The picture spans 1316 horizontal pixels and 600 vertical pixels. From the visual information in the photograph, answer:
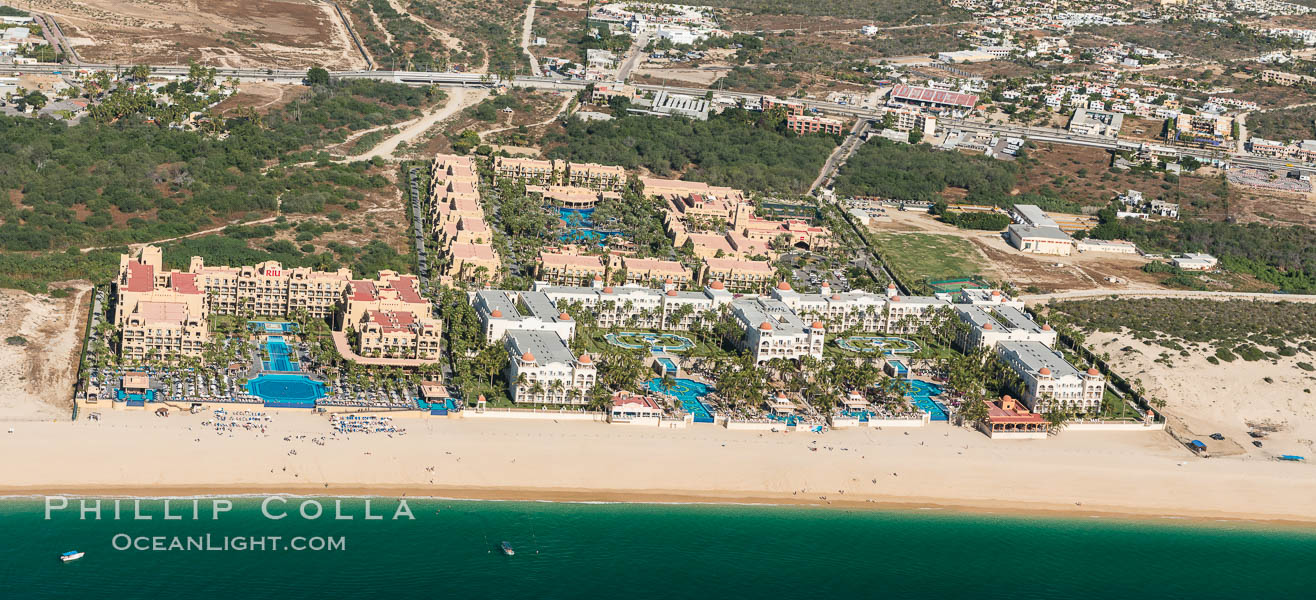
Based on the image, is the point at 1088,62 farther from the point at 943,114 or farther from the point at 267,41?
the point at 267,41

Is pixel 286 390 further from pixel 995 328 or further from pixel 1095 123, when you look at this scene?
pixel 1095 123

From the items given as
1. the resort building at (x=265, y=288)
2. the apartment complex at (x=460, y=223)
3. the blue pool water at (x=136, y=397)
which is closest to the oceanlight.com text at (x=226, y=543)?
the blue pool water at (x=136, y=397)

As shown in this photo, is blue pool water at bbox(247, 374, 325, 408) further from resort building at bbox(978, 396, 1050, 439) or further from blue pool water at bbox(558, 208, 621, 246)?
resort building at bbox(978, 396, 1050, 439)

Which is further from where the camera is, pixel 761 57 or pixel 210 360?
pixel 761 57

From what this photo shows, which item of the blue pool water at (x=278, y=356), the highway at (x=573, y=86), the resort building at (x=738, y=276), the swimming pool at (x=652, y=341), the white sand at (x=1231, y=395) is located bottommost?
the highway at (x=573, y=86)

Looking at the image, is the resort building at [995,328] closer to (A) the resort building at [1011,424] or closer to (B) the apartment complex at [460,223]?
(A) the resort building at [1011,424]

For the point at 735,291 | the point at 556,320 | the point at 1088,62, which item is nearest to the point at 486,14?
the point at 1088,62
